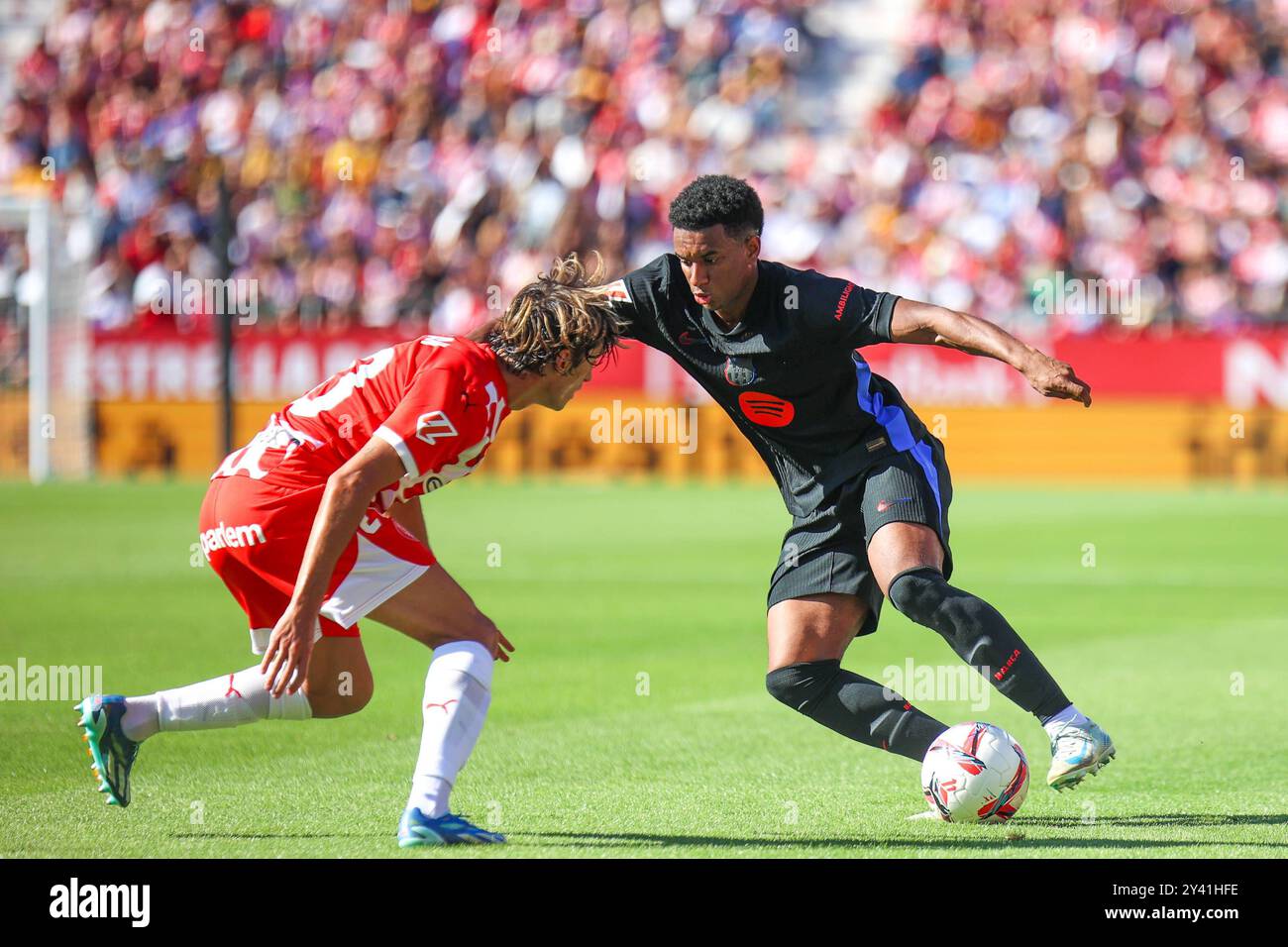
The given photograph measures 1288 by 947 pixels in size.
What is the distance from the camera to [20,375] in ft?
78.2

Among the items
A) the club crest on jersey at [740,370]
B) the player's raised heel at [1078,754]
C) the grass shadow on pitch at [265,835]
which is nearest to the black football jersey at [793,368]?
the club crest on jersey at [740,370]

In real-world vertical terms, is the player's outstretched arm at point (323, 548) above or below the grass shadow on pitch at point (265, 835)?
above

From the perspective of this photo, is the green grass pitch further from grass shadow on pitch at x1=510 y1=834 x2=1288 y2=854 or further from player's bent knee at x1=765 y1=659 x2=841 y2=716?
player's bent knee at x1=765 y1=659 x2=841 y2=716

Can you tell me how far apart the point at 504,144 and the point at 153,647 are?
1751cm

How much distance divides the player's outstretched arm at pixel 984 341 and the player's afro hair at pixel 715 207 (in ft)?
2.04

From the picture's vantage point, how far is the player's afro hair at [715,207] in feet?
19.6

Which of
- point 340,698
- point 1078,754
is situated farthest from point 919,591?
point 340,698

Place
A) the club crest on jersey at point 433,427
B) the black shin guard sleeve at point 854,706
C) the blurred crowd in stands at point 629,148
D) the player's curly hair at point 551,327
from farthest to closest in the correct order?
the blurred crowd in stands at point 629,148, the black shin guard sleeve at point 854,706, the player's curly hair at point 551,327, the club crest on jersey at point 433,427

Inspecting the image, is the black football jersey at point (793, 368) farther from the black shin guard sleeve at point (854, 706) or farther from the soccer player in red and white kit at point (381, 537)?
the soccer player in red and white kit at point (381, 537)

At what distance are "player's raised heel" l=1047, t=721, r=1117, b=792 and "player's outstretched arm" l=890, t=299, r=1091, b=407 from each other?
1111mm

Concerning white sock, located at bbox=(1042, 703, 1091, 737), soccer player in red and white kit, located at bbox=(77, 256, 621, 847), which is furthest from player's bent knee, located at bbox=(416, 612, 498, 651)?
white sock, located at bbox=(1042, 703, 1091, 737)

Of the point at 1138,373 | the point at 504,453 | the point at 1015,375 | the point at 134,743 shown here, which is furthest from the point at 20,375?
the point at 134,743

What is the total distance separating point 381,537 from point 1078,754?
236 cm
